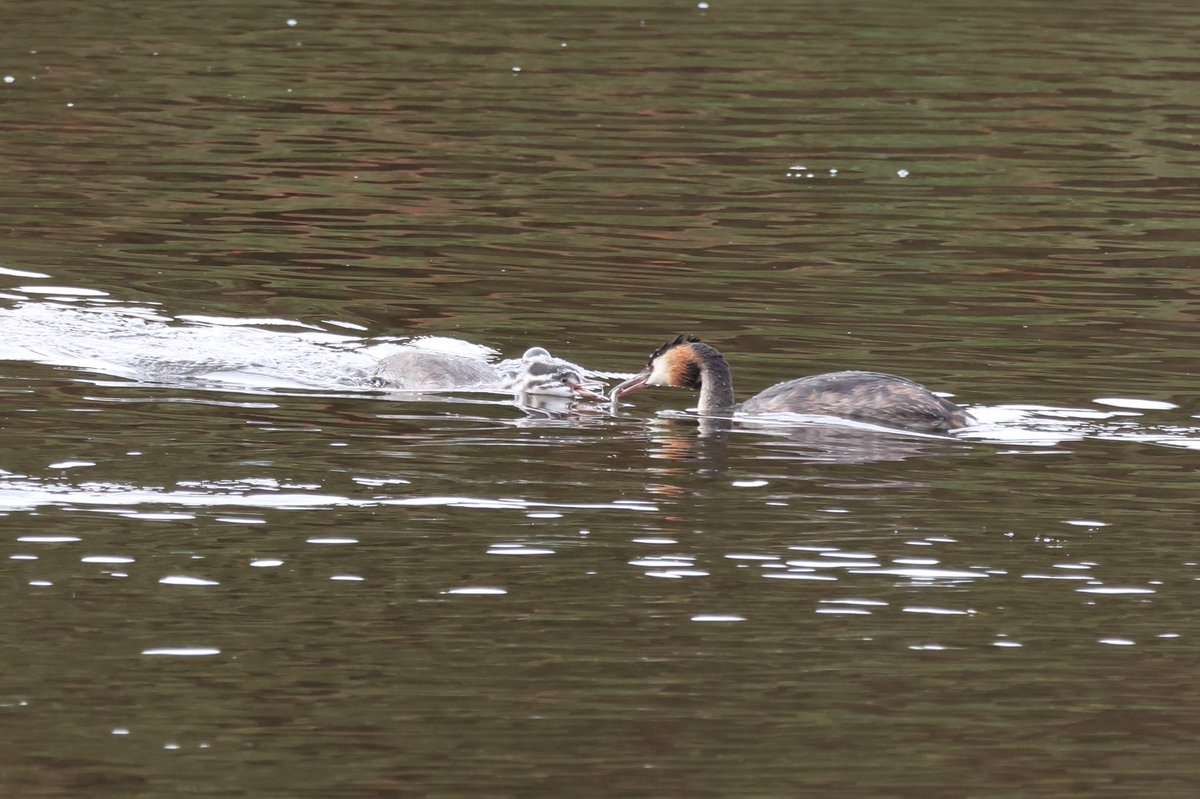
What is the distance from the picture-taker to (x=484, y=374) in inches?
503

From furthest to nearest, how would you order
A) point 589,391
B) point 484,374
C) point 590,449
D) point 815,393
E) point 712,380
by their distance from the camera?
point 484,374, point 589,391, point 712,380, point 815,393, point 590,449

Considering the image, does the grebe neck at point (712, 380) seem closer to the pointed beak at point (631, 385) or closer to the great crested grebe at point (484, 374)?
the pointed beak at point (631, 385)

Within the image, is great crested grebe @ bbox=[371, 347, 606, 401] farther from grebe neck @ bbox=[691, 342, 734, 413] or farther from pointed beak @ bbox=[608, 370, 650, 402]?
grebe neck @ bbox=[691, 342, 734, 413]

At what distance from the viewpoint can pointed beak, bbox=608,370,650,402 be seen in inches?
485

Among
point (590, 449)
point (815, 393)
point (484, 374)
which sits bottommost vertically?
point (590, 449)

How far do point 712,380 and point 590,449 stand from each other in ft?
4.43

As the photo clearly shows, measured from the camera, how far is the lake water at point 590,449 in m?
6.74

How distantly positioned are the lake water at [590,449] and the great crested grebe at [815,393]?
18 cm

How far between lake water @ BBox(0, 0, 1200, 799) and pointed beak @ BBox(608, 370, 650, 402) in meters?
0.19

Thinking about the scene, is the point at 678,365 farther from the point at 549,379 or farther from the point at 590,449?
the point at 590,449

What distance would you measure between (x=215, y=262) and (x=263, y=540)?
24.4 ft

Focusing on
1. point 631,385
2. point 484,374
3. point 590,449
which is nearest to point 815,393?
point 631,385

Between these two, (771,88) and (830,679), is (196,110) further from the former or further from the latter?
(830,679)

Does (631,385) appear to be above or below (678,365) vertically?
below
